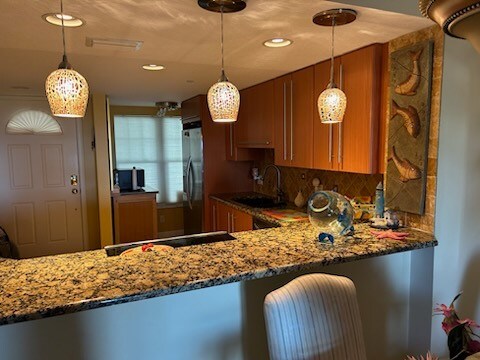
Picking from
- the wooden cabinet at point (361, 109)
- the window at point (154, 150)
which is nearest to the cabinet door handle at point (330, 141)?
the wooden cabinet at point (361, 109)

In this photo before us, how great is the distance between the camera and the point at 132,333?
4.42 feet

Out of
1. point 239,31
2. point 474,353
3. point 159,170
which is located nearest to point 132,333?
point 474,353

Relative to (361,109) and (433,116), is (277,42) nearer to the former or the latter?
(361,109)

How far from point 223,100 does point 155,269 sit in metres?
0.76

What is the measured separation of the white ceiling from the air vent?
5cm

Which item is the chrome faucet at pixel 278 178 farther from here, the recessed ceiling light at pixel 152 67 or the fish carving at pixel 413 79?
the fish carving at pixel 413 79

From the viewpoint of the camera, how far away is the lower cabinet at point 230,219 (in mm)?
3375

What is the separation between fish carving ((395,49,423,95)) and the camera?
1.80 m

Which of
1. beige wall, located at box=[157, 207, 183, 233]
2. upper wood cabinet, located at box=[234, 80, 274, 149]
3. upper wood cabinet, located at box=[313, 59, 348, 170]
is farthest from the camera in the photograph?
beige wall, located at box=[157, 207, 183, 233]

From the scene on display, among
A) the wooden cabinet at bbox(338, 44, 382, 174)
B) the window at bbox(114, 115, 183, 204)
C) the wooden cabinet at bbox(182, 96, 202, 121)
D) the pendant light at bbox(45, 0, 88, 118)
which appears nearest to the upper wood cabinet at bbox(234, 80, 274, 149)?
the wooden cabinet at bbox(182, 96, 202, 121)

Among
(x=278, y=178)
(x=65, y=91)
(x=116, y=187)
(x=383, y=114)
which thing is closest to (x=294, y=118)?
(x=383, y=114)

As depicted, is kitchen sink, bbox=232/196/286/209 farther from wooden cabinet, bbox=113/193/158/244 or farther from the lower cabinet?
wooden cabinet, bbox=113/193/158/244

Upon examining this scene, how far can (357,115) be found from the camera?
2.23 m

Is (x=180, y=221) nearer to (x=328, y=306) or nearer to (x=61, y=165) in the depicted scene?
(x=61, y=165)
